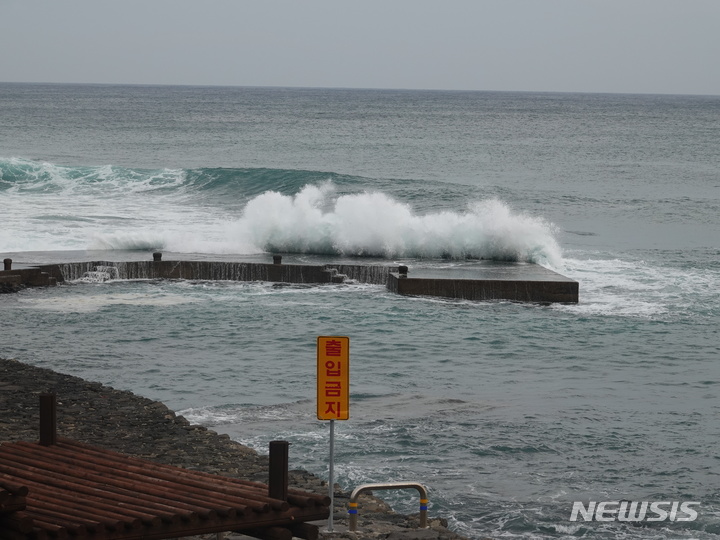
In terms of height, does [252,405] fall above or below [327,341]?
below

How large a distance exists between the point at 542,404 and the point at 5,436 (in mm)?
6781

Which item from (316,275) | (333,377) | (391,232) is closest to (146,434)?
(333,377)

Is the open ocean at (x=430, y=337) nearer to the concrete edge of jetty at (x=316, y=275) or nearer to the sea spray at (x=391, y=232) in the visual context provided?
the sea spray at (x=391, y=232)

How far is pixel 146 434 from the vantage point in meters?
12.7

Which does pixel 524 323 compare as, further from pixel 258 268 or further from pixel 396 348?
pixel 258 268

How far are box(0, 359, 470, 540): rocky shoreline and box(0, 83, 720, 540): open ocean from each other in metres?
0.64

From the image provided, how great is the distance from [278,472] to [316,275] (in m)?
18.3

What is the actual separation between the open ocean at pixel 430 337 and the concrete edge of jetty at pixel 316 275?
1.44 ft

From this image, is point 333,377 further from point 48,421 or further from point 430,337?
point 430,337

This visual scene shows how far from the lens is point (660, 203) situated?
46.2 metres

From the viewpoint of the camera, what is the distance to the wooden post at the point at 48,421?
26.4 feet

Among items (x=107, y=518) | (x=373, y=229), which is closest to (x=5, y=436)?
(x=107, y=518)

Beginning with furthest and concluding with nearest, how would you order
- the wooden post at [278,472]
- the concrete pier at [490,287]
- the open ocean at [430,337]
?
the concrete pier at [490,287]
the open ocean at [430,337]
the wooden post at [278,472]

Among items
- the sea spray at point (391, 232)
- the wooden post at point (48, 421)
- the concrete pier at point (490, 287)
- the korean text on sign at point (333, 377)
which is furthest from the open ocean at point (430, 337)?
the wooden post at point (48, 421)
